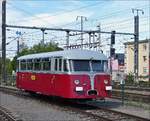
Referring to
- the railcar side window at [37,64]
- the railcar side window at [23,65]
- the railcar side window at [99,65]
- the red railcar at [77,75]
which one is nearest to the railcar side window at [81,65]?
the red railcar at [77,75]

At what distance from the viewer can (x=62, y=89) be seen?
21281 mm

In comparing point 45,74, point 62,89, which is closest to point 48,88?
point 45,74

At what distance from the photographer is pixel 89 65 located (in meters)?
21.3

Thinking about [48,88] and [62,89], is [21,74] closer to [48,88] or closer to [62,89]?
[48,88]

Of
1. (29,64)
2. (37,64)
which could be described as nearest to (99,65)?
(37,64)

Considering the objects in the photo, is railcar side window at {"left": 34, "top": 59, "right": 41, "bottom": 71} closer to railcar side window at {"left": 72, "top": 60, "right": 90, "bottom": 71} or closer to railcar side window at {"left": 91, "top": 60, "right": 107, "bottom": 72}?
railcar side window at {"left": 72, "top": 60, "right": 90, "bottom": 71}

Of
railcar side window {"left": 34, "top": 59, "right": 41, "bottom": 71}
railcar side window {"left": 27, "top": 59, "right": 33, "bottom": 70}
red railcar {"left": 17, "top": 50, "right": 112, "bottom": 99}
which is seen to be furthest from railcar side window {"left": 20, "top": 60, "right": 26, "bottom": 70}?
red railcar {"left": 17, "top": 50, "right": 112, "bottom": 99}

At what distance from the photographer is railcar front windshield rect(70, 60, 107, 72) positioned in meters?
21.0

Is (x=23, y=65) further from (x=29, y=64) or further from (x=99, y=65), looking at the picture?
(x=99, y=65)

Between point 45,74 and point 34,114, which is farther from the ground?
point 45,74

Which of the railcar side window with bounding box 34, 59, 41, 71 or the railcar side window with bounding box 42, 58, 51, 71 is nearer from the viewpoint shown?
the railcar side window with bounding box 42, 58, 51, 71

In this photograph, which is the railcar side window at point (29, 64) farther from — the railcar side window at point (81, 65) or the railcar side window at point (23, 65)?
the railcar side window at point (81, 65)

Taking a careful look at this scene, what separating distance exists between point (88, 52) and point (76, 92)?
2.35m

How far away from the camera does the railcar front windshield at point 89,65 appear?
68.8 feet
